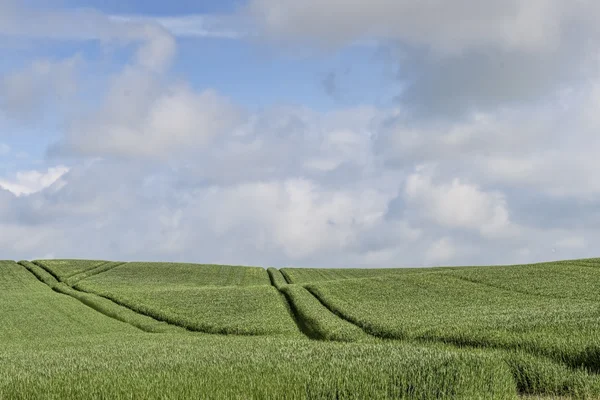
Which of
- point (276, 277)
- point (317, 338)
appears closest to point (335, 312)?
point (317, 338)

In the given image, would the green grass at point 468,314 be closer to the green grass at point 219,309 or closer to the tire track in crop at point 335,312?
the tire track in crop at point 335,312

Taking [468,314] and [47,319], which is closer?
[468,314]

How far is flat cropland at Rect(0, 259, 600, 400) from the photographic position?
13.9 metres

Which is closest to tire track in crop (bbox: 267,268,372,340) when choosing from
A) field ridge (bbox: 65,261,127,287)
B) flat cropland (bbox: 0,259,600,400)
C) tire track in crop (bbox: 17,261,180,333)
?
flat cropland (bbox: 0,259,600,400)

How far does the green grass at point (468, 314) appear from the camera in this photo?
67.6 feet

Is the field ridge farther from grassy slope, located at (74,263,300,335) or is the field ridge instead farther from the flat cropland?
grassy slope, located at (74,263,300,335)

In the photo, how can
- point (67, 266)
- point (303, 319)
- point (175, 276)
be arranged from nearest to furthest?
point (303, 319) < point (175, 276) < point (67, 266)

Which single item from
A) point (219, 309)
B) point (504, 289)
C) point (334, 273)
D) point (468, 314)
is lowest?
point (219, 309)

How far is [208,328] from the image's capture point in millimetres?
37125

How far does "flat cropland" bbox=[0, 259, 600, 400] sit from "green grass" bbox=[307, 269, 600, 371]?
0.08 meters

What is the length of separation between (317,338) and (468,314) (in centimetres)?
834

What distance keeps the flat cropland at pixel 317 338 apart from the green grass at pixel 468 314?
78mm

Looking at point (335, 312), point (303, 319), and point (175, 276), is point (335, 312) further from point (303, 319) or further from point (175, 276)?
point (175, 276)

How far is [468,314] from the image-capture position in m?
32.6
